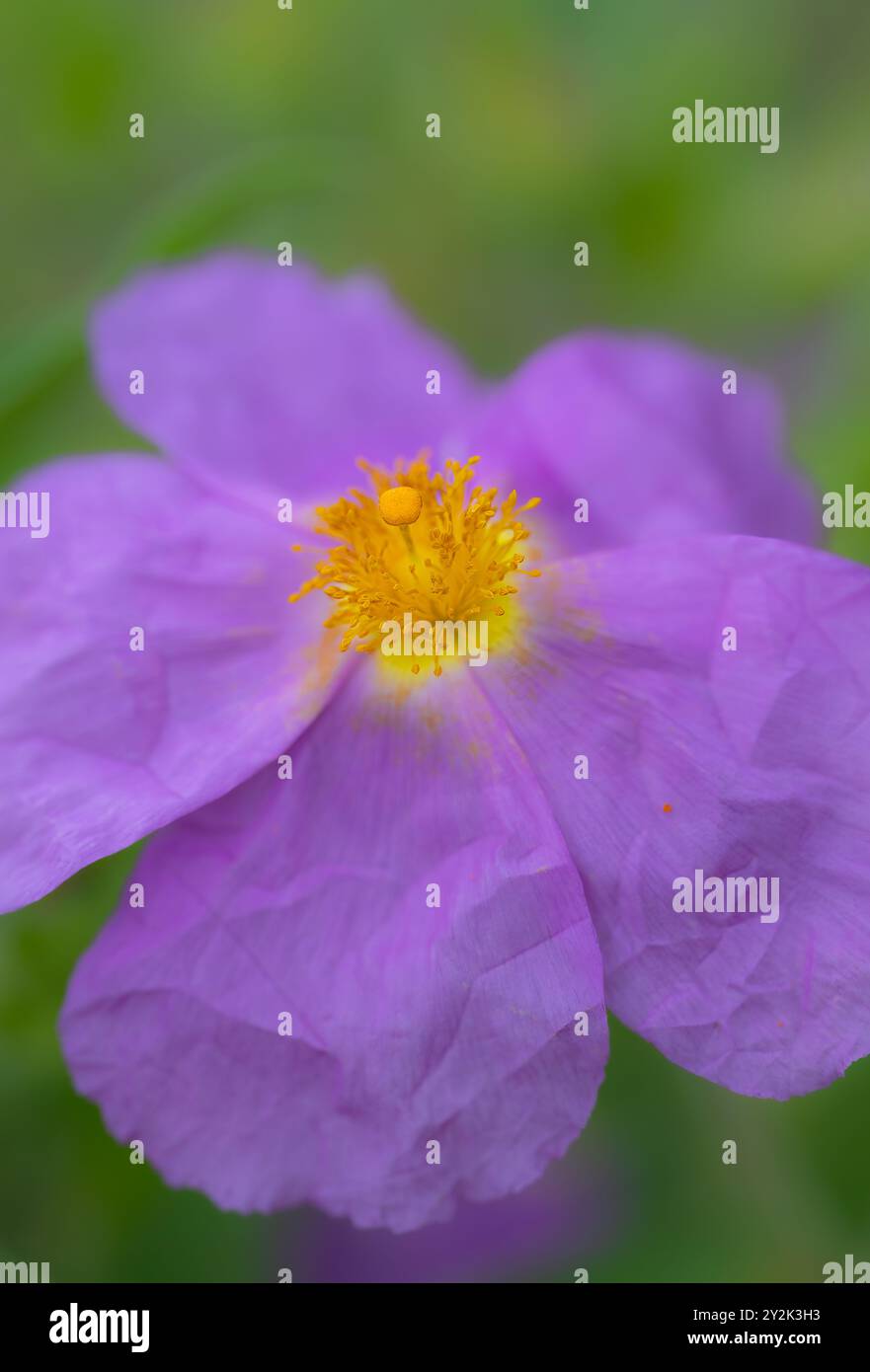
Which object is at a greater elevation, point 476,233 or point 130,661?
point 476,233

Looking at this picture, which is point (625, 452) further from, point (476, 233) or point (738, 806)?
point (476, 233)

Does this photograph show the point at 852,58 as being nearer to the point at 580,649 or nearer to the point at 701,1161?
the point at 580,649

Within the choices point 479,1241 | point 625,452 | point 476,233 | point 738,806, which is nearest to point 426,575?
point 625,452

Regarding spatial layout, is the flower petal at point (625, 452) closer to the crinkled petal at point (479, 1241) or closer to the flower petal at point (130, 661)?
the flower petal at point (130, 661)

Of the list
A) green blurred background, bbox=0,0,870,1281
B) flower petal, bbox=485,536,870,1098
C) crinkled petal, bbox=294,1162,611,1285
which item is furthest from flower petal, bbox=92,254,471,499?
crinkled petal, bbox=294,1162,611,1285

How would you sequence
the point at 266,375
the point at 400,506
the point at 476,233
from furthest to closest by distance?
the point at 476,233
the point at 266,375
the point at 400,506
